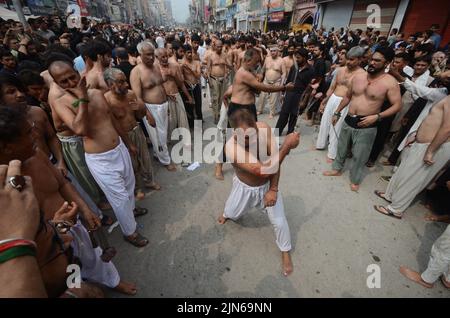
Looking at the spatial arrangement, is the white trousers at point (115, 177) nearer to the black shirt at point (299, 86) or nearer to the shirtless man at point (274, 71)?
the black shirt at point (299, 86)

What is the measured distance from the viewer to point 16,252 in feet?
2.75

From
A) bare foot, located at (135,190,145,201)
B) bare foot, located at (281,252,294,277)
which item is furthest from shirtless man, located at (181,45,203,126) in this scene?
bare foot, located at (281,252,294,277)

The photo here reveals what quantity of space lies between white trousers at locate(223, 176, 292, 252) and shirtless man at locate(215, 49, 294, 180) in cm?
147

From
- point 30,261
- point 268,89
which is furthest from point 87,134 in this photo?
Result: point 268,89

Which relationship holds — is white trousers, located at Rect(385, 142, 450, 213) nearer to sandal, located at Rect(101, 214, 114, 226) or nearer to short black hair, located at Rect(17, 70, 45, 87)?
sandal, located at Rect(101, 214, 114, 226)

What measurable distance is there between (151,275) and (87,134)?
1708mm

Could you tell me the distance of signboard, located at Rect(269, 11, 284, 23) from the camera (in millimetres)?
24609

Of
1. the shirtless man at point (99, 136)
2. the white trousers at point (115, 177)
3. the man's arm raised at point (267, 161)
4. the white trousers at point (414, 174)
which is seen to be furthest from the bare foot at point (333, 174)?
the white trousers at point (115, 177)

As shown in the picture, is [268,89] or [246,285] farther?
[268,89]

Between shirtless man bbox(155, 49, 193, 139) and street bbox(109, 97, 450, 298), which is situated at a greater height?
shirtless man bbox(155, 49, 193, 139)

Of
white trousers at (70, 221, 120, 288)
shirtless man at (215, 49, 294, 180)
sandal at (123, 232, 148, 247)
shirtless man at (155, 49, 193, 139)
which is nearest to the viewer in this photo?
white trousers at (70, 221, 120, 288)

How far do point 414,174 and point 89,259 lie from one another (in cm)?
399
